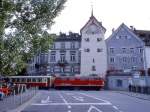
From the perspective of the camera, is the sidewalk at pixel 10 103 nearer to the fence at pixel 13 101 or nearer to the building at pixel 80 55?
the fence at pixel 13 101

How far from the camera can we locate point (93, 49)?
342ft

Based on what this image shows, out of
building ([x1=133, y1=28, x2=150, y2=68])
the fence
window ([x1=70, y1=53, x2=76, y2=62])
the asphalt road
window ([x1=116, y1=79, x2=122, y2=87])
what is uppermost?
building ([x1=133, y1=28, x2=150, y2=68])

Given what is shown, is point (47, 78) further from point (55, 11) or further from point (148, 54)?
point (55, 11)

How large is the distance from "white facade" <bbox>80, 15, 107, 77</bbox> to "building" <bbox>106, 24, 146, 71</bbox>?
1718mm

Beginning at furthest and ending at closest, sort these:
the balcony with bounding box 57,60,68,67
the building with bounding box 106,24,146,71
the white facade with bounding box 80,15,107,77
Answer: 1. the balcony with bounding box 57,60,68,67
2. the white facade with bounding box 80,15,107,77
3. the building with bounding box 106,24,146,71

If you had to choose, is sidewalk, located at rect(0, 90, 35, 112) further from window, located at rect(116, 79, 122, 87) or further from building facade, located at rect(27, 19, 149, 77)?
building facade, located at rect(27, 19, 149, 77)

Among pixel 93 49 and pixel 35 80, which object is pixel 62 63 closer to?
pixel 93 49

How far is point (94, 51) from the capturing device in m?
104

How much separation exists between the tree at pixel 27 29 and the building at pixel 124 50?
84.0 metres

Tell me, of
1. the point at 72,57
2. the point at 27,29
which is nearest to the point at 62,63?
the point at 72,57

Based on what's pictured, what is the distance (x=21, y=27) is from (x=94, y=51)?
8786 cm

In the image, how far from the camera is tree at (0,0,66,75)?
1631cm

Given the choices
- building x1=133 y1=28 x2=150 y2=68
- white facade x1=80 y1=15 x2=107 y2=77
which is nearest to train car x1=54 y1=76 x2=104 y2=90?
white facade x1=80 y1=15 x2=107 y2=77

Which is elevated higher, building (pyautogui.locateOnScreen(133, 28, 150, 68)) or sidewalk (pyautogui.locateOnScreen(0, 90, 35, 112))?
building (pyautogui.locateOnScreen(133, 28, 150, 68))
